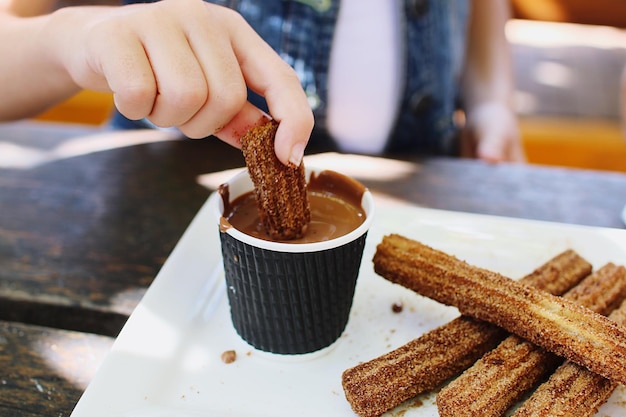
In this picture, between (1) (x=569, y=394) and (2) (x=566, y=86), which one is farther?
(2) (x=566, y=86)

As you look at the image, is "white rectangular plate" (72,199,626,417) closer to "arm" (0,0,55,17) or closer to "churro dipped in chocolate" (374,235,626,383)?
"churro dipped in chocolate" (374,235,626,383)

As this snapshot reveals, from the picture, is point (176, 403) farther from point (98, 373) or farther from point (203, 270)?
point (203, 270)

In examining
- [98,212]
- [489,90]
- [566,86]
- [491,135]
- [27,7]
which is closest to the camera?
[98,212]

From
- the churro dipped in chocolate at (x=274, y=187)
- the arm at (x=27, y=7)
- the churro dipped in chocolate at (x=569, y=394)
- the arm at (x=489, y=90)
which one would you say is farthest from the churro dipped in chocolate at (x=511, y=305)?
the arm at (x=27, y=7)

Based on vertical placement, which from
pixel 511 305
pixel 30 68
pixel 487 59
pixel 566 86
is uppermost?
pixel 30 68

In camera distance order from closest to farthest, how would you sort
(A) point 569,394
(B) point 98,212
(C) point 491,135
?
1. (A) point 569,394
2. (B) point 98,212
3. (C) point 491,135

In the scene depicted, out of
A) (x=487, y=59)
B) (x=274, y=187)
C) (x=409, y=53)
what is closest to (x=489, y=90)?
(x=487, y=59)

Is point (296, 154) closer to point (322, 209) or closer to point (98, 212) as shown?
point (322, 209)

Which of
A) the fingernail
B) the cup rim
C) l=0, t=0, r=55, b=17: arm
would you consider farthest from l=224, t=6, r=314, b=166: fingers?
l=0, t=0, r=55, b=17: arm

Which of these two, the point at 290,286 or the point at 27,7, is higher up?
the point at 27,7
